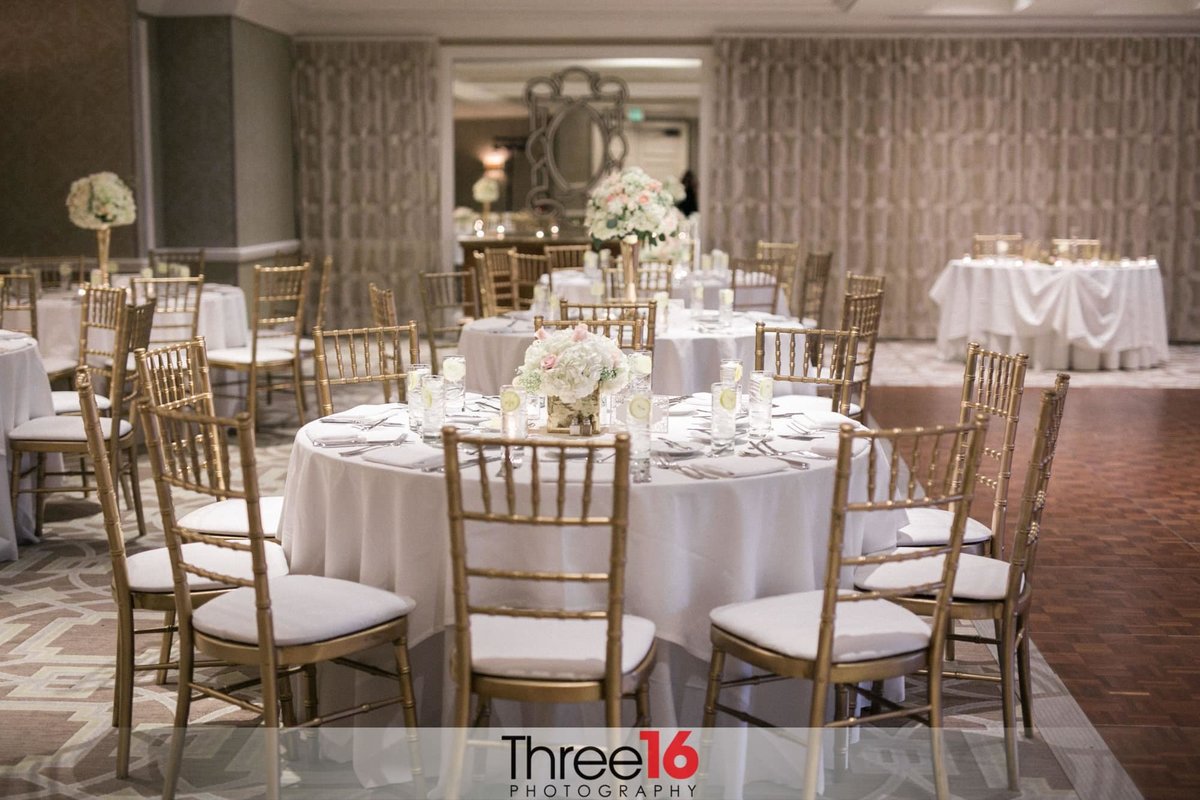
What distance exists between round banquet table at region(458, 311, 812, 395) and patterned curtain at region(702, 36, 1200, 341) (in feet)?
21.0

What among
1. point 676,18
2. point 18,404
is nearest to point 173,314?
point 18,404

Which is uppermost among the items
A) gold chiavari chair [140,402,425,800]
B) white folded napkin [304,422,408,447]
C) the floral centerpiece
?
→ the floral centerpiece

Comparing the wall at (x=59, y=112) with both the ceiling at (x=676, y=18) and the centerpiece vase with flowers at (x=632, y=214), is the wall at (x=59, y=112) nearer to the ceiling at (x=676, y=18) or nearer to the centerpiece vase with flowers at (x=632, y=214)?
the ceiling at (x=676, y=18)

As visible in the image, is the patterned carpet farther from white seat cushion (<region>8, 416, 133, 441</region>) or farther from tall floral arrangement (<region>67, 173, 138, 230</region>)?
tall floral arrangement (<region>67, 173, 138, 230</region>)

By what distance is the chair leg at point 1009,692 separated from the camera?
3.19m

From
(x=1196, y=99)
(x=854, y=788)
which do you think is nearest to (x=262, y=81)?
(x=1196, y=99)

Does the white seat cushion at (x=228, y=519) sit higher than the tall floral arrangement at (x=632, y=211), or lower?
lower

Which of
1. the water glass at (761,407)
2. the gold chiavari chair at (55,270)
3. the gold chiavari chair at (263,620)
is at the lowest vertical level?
the gold chiavari chair at (263,620)

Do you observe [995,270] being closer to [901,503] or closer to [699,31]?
[699,31]

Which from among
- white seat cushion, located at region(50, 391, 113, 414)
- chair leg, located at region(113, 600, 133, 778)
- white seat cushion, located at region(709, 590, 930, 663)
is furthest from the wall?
white seat cushion, located at region(709, 590, 930, 663)

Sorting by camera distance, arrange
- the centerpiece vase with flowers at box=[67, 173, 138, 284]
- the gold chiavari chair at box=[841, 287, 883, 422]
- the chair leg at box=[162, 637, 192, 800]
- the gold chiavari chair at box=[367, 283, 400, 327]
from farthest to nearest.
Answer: the centerpiece vase with flowers at box=[67, 173, 138, 284] → the gold chiavari chair at box=[367, 283, 400, 327] → the gold chiavari chair at box=[841, 287, 883, 422] → the chair leg at box=[162, 637, 192, 800]

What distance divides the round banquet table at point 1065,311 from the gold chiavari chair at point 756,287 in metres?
2.07

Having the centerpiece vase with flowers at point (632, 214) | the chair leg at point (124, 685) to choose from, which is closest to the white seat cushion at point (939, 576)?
the chair leg at point (124, 685)

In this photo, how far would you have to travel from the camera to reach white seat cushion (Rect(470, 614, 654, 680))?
2656 mm
